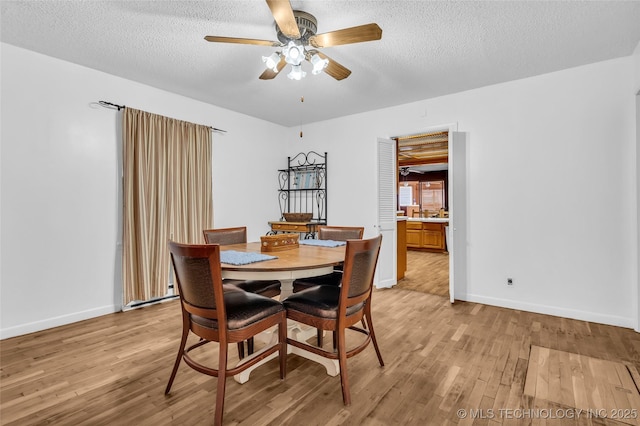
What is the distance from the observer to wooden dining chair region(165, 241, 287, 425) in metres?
1.62

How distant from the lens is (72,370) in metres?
2.23

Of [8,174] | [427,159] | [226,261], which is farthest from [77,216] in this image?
[427,159]

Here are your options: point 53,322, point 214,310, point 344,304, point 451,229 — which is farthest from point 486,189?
point 53,322

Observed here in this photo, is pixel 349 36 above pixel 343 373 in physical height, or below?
above

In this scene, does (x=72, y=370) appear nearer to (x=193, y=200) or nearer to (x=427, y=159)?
(x=193, y=200)

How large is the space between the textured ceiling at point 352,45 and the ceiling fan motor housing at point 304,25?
47 mm

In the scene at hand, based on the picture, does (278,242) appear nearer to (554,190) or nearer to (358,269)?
(358,269)

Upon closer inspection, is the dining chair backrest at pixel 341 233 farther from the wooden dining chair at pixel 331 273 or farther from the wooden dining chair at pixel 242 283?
the wooden dining chair at pixel 242 283

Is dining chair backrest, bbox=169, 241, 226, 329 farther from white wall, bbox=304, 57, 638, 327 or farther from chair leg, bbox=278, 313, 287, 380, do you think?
white wall, bbox=304, 57, 638, 327

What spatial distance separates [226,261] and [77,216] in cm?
232

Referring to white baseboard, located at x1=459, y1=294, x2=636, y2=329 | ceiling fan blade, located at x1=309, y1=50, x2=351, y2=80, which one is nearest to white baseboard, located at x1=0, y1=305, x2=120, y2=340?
ceiling fan blade, located at x1=309, y1=50, x2=351, y2=80

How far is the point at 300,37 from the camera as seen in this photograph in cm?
219

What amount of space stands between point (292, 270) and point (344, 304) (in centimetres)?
38

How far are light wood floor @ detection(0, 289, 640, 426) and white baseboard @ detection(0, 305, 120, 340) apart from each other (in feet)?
0.30
